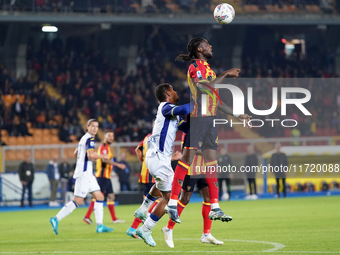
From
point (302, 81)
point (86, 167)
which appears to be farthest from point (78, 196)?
point (302, 81)

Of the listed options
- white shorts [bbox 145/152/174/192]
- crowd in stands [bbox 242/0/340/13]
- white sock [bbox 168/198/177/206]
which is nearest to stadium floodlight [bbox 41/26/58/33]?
crowd in stands [bbox 242/0/340/13]

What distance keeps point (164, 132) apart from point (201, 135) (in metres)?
0.50

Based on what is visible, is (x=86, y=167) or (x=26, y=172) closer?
(x=86, y=167)

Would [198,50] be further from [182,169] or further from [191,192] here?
[191,192]

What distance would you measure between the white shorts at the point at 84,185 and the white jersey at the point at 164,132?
368 centimetres

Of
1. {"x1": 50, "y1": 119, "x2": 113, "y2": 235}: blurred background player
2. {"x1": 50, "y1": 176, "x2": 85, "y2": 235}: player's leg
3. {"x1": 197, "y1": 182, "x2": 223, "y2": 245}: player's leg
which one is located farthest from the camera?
{"x1": 50, "y1": 119, "x2": 113, "y2": 235}: blurred background player

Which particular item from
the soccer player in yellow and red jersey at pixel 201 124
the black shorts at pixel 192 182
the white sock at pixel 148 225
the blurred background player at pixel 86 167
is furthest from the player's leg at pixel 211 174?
the blurred background player at pixel 86 167

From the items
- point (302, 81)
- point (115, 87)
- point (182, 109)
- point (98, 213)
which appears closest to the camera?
point (182, 109)

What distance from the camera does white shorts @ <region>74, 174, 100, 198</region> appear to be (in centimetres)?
1135

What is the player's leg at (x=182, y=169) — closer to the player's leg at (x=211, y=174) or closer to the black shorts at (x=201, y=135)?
the black shorts at (x=201, y=135)

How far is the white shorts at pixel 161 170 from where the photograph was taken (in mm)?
7949

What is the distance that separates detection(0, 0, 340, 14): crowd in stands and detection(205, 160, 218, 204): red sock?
24.0m

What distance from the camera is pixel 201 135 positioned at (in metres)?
7.86

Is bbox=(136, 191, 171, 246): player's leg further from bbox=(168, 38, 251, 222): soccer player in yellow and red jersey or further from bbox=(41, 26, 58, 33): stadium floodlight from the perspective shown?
bbox=(41, 26, 58, 33): stadium floodlight
